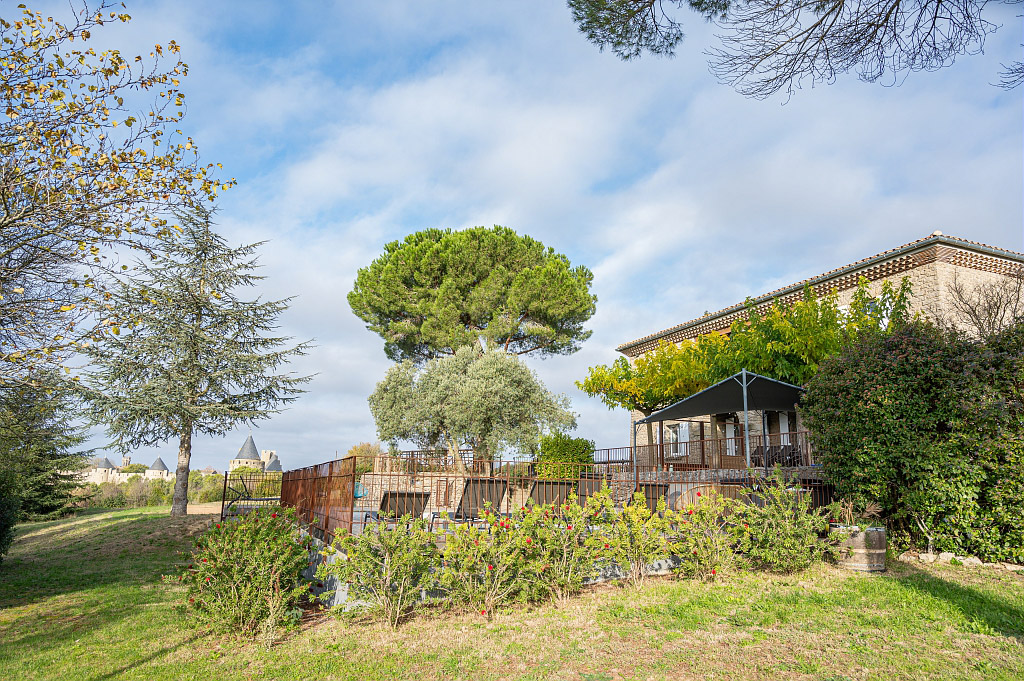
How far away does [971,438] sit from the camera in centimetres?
713

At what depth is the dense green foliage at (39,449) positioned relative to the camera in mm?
8398

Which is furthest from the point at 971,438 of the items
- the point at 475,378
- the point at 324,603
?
the point at 475,378

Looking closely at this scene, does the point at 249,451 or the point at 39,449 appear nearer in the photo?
the point at 39,449

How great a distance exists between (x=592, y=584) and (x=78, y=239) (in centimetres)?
711

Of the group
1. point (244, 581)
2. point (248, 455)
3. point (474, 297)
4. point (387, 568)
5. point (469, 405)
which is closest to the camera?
point (244, 581)

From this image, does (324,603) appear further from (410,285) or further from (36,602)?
(410,285)

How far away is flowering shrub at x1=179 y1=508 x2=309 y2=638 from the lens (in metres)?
5.76

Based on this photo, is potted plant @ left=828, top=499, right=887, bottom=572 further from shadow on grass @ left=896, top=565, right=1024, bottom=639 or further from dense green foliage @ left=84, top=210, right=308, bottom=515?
dense green foliage @ left=84, top=210, right=308, bottom=515

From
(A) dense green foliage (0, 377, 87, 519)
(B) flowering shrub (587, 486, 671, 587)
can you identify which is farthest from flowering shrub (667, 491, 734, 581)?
(A) dense green foliage (0, 377, 87, 519)

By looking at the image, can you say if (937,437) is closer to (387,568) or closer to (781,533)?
(781,533)

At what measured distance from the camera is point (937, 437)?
7465 mm

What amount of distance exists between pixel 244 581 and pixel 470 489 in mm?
3867

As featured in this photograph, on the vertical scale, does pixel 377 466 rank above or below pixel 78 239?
below

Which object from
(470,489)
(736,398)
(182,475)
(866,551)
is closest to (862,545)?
(866,551)
